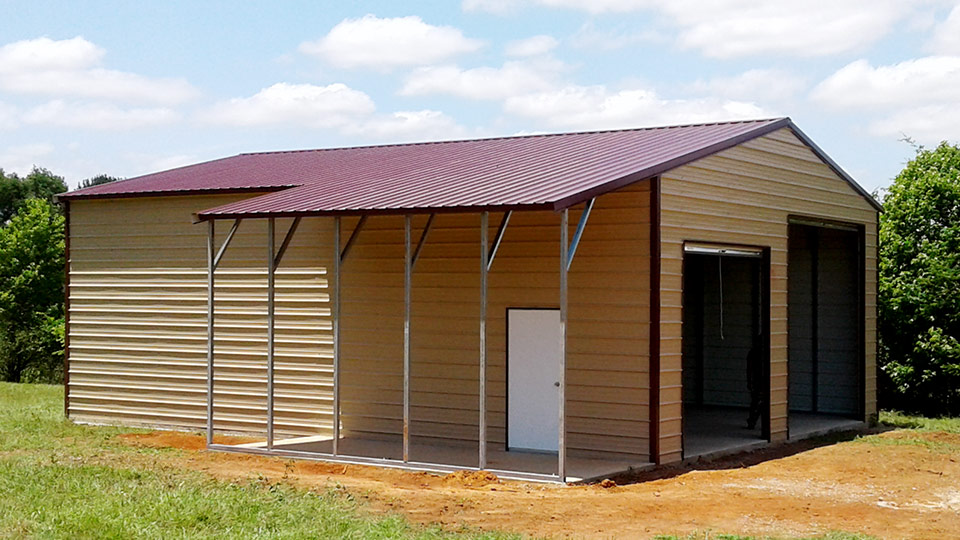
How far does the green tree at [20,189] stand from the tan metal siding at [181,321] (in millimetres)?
42379

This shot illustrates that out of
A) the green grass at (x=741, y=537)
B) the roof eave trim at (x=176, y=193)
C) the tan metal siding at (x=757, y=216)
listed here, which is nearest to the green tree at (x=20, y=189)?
the roof eave trim at (x=176, y=193)

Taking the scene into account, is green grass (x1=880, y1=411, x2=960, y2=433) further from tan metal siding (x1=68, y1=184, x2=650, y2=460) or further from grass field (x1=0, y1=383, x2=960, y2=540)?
tan metal siding (x1=68, y1=184, x2=650, y2=460)

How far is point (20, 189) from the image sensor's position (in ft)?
195

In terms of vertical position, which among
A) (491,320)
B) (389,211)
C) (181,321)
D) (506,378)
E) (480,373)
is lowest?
(506,378)

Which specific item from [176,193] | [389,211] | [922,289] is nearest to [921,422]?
[922,289]

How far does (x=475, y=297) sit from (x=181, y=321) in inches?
198

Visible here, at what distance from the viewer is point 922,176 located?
22047 mm

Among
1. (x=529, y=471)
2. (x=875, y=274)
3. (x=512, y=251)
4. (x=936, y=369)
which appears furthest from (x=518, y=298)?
(x=936, y=369)

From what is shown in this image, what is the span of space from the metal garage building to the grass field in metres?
1.12

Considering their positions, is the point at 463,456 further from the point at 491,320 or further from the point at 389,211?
the point at 389,211

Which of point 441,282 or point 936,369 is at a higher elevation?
point 441,282

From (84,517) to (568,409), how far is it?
6213 mm

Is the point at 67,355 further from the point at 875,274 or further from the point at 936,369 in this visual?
the point at 936,369

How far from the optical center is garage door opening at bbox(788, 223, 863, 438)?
1953cm
